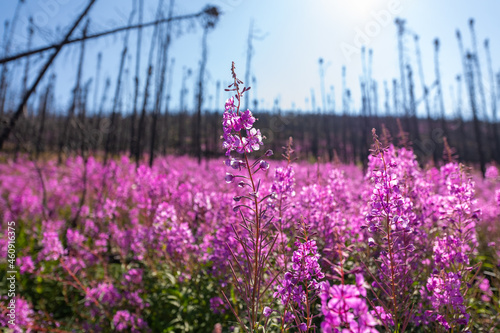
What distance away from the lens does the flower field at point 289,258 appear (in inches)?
61.8

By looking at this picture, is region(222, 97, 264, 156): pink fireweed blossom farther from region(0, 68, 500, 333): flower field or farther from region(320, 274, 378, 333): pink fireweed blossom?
region(320, 274, 378, 333): pink fireweed blossom

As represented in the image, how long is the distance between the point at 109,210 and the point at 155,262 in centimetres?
123

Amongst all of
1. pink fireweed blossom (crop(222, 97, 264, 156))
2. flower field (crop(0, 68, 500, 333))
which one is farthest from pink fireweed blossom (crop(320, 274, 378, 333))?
pink fireweed blossom (crop(222, 97, 264, 156))

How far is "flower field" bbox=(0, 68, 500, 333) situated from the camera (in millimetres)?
1570

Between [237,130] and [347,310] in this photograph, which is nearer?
[347,310]

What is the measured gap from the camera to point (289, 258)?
2.56m

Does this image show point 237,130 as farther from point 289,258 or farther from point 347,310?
point 289,258

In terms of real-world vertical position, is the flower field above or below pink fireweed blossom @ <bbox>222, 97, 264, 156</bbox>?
below

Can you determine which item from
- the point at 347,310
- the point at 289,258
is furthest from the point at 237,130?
the point at 289,258

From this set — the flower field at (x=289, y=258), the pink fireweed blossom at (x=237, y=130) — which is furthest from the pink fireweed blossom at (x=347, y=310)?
the pink fireweed blossom at (x=237, y=130)

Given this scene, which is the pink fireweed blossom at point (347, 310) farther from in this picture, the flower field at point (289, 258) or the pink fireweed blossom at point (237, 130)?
the pink fireweed blossom at point (237, 130)

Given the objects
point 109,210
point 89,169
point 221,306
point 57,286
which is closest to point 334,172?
point 221,306

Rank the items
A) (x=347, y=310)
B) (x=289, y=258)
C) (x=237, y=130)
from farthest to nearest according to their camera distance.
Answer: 1. (x=289, y=258)
2. (x=237, y=130)
3. (x=347, y=310)

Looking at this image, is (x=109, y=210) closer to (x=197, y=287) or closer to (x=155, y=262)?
(x=155, y=262)
